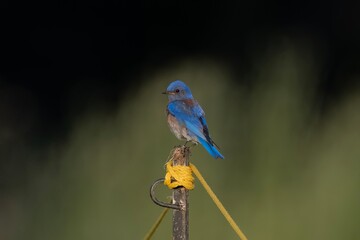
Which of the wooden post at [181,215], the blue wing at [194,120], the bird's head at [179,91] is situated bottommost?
the wooden post at [181,215]

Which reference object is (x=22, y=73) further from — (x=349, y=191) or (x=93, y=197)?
(x=349, y=191)

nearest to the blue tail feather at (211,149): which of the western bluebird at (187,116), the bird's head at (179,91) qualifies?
the western bluebird at (187,116)

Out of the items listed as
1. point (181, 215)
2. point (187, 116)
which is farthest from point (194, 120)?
point (181, 215)

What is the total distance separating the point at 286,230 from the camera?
2635 mm

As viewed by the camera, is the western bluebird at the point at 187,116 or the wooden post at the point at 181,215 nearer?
the wooden post at the point at 181,215

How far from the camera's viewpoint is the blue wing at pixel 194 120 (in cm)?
207

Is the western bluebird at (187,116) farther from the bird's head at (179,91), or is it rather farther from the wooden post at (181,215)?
the wooden post at (181,215)

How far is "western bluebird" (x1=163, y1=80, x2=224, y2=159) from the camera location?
2.09m

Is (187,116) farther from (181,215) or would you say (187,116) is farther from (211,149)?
(181,215)

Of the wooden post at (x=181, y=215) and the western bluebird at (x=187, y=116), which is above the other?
the western bluebird at (x=187, y=116)

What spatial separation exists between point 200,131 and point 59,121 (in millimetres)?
969

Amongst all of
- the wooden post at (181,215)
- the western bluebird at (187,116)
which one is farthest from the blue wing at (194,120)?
the wooden post at (181,215)

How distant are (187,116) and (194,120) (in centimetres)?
4

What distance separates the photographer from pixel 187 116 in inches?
84.7
